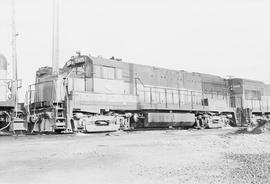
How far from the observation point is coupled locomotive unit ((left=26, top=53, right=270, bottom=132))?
13.2 meters

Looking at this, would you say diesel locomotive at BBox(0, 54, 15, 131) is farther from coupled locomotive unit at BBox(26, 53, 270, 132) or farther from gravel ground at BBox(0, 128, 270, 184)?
gravel ground at BBox(0, 128, 270, 184)

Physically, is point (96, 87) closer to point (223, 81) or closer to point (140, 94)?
point (140, 94)

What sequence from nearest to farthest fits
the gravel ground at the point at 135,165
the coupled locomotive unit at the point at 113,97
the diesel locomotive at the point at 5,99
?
1. the gravel ground at the point at 135,165
2. the diesel locomotive at the point at 5,99
3. the coupled locomotive unit at the point at 113,97

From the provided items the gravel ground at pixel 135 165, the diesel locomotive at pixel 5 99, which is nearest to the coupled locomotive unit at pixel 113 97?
the diesel locomotive at pixel 5 99

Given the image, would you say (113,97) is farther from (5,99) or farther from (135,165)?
(135,165)

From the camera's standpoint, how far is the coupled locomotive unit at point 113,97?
13.2m

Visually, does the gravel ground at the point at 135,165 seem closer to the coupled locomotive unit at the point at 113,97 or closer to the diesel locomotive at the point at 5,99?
the diesel locomotive at the point at 5,99

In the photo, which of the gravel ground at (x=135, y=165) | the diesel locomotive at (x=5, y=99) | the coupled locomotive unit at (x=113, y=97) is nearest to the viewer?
the gravel ground at (x=135, y=165)

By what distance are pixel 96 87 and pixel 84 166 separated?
9078 mm

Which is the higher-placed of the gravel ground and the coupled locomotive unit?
the coupled locomotive unit

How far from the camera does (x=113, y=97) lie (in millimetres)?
14711

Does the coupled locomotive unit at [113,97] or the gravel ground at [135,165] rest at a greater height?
the coupled locomotive unit at [113,97]

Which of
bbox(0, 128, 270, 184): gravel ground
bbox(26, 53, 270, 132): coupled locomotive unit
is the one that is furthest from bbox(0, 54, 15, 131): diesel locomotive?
bbox(0, 128, 270, 184): gravel ground

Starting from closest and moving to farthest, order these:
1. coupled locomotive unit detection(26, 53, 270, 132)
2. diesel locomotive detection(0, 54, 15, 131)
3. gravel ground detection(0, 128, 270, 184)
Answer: gravel ground detection(0, 128, 270, 184) → diesel locomotive detection(0, 54, 15, 131) → coupled locomotive unit detection(26, 53, 270, 132)
